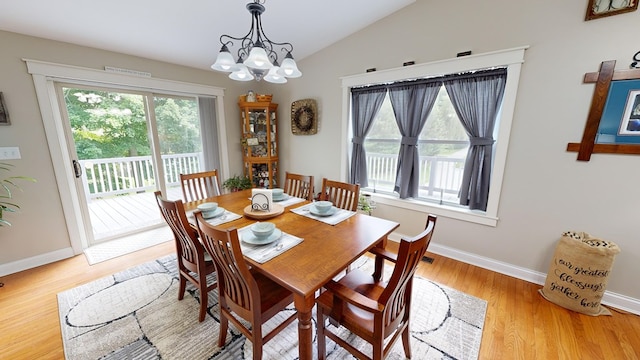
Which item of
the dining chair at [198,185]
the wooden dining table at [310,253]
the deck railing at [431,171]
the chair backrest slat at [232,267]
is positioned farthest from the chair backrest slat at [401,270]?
the dining chair at [198,185]

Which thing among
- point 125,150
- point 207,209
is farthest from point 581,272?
point 125,150

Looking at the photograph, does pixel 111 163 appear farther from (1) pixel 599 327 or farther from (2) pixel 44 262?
(1) pixel 599 327

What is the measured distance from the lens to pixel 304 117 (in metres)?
3.49

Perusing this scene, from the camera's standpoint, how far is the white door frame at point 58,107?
90.1 inches

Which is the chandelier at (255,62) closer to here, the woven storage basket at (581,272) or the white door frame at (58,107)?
the white door frame at (58,107)

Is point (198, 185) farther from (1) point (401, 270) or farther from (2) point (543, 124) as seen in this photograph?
(2) point (543, 124)

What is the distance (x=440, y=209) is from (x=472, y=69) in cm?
147

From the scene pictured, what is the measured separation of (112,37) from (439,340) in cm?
401

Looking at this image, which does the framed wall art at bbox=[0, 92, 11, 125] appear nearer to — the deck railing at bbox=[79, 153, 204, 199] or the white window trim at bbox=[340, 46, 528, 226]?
the deck railing at bbox=[79, 153, 204, 199]

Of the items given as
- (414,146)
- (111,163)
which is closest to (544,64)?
(414,146)

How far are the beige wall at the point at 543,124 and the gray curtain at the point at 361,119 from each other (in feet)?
1.33

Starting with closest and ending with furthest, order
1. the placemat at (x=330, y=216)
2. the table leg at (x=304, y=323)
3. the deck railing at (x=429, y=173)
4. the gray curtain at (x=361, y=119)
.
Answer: the table leg at (x=304, y=323), the placemat at (x=330, y=216), the deck railing at (x=429, y=173), the gray curtain at (x=361, y=119)

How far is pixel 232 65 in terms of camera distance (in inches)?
62.1

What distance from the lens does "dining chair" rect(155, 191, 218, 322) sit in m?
1.47
